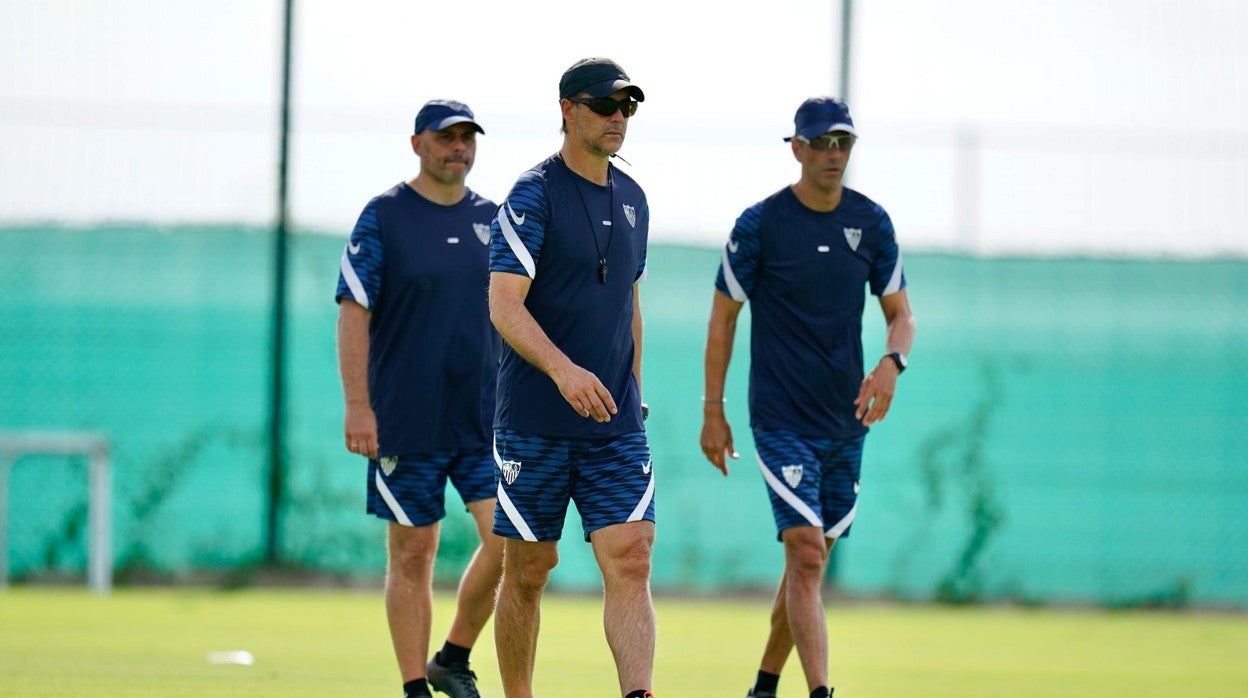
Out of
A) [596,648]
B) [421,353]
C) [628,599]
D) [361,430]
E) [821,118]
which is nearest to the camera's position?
[628,599]

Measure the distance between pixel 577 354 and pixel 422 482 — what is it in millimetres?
1405

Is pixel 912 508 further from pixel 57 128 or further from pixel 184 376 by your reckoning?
pixel 57 128

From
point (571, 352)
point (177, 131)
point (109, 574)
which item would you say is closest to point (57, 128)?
point (177, 131)

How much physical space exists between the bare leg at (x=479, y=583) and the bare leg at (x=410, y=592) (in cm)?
19

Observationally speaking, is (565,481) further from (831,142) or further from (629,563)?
(831,142)

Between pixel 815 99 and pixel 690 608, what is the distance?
5.45m

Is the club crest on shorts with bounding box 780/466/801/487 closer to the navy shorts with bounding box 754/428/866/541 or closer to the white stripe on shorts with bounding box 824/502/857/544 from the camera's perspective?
the navy shorts with bounding box 754/428/866/541

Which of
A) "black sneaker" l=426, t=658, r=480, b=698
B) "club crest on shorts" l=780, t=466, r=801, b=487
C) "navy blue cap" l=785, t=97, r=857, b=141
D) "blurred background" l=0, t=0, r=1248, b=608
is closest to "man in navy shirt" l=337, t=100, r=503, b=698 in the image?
"black sneaker" l=426, t=658, r=480, b=698

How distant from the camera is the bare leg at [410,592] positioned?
6867 mm

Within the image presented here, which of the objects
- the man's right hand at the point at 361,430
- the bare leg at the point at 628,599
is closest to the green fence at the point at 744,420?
the man's right hand at the point at 361,430

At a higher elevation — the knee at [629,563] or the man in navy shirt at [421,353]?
the man in navy shirt at [421,353]

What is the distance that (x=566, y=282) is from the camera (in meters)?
5.79

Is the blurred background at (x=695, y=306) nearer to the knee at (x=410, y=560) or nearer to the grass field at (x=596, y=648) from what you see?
the grass field at (x=596, y=648)

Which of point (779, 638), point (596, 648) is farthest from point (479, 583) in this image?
point (596, 648)
